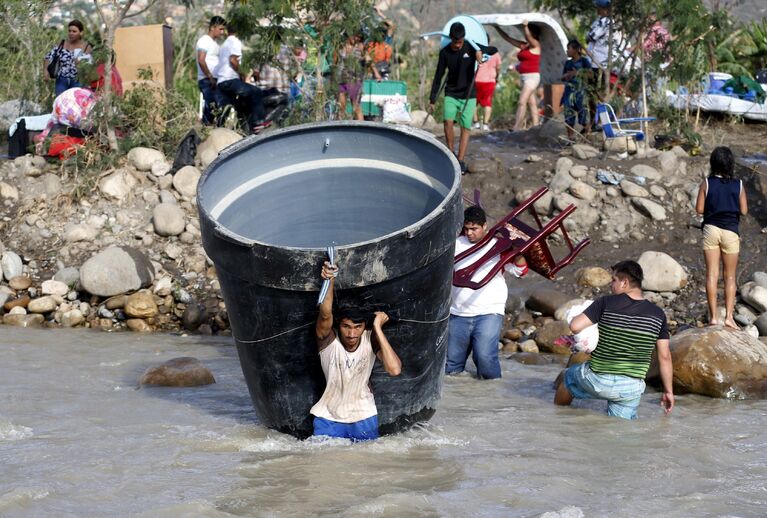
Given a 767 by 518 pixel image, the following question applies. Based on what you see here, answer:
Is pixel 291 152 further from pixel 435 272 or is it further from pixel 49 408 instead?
pixel 49 408

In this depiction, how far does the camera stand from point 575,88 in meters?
13.0

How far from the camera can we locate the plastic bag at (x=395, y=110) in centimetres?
1415

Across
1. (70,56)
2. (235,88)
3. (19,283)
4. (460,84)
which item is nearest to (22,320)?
(19,283)

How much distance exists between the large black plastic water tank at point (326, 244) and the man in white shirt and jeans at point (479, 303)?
51.8 inches

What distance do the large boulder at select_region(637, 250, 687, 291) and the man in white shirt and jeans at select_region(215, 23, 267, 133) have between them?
4.84 meters

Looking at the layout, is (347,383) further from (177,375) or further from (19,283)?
(19,283)

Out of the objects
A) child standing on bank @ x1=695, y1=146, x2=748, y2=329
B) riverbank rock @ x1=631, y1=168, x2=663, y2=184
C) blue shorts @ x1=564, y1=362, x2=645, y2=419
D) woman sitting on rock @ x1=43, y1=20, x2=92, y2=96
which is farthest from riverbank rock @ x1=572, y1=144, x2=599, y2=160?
woman sitting on rock @ x1=43, y1=20, x2=92, y2=96

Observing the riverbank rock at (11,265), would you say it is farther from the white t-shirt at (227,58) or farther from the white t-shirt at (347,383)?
the white t-shirt at (347,383)

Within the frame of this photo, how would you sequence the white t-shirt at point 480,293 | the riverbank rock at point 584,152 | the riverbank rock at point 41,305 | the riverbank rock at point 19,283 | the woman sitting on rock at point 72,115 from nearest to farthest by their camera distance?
the white t-shirt at point 480,293
the riverbank rock at point 41,305
the riverbank rock at point 19,283
the woman sitting on rock at point 72,115
the riverbank rock at point 584,152

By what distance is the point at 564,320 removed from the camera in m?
9.75

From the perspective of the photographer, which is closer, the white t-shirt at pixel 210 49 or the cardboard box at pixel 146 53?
the white t-shirt at pixel 210 49

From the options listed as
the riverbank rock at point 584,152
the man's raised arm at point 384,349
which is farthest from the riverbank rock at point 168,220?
the man's raised arm at point 384,349

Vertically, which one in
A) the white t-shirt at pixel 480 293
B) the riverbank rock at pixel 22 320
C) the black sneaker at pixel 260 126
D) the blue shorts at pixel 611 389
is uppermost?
the black sneaker at pixel 260 126

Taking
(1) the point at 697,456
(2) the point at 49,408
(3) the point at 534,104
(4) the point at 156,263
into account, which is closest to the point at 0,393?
(2) the point at 49,408
